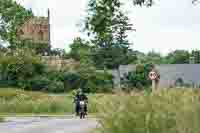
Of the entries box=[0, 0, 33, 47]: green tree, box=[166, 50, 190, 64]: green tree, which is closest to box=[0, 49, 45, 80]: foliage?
box=[0, 0, 33, 47]: green tree

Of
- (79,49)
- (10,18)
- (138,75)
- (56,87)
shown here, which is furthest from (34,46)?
(138,75)

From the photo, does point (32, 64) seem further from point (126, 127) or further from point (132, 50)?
point (126, 127)

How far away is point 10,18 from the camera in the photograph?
77.2m

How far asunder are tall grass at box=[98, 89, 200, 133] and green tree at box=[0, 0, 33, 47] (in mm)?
62085

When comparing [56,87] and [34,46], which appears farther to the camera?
[34,46]

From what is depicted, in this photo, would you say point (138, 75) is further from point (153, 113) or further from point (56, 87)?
point (153, 113)

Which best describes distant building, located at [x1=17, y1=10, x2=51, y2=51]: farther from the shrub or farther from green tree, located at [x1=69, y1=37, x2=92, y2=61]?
the shrub

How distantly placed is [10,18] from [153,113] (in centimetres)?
6370

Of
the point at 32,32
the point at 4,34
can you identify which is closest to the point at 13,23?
the point at 4,34

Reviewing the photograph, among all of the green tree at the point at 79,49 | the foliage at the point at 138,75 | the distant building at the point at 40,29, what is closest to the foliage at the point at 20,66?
the foliage at the point at 138,75

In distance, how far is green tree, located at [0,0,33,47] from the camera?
7714 cm

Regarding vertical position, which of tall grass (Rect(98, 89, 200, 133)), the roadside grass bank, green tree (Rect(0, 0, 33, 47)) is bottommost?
the roadside grass bank

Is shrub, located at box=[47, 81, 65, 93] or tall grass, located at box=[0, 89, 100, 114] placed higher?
shrub, located at box=[47, 81, 65, 93]

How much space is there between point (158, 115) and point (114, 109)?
1251 mm
